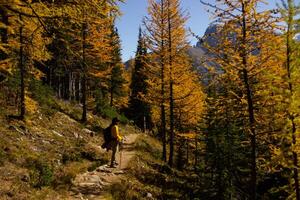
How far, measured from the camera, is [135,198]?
45.9ft

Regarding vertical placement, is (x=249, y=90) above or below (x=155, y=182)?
above

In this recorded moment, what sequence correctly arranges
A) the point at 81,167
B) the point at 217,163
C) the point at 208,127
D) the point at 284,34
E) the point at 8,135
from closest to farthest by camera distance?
1. the point at 284,34
2. the point at 81,167
3. the point at 8,135
4. the point at 217,163
5. the point at 208,127

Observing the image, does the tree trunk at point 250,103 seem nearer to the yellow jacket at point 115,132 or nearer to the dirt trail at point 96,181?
the dirt trail at point 96,181

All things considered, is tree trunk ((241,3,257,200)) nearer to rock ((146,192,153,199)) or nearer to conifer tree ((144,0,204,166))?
rock ((146,192,153,199))

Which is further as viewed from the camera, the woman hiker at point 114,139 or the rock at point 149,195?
the woman hiker at point 114,139

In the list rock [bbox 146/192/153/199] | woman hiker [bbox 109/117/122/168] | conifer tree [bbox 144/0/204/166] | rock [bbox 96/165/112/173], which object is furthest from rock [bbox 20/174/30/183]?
conifer tree [bbox 144/0/204/166]

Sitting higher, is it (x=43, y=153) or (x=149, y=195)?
(x=43, y=153)

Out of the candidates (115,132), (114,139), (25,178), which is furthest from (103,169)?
(25,178)

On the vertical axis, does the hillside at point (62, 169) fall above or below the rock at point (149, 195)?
above

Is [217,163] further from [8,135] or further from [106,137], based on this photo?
[8,135]

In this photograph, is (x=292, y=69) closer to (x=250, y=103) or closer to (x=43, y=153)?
(x=250, y=103)

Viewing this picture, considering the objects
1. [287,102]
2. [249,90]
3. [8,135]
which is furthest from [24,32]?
[287,102]

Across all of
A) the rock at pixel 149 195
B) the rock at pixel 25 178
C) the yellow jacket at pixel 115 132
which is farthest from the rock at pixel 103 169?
the rock at pixel 25 178

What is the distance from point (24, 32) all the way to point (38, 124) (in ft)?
17.3
